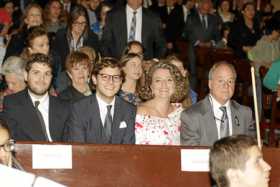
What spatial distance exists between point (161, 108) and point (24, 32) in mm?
2936

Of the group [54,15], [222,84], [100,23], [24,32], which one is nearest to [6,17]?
[54,15]

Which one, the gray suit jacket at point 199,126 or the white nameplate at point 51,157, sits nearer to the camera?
the white nameplate at point 51,157

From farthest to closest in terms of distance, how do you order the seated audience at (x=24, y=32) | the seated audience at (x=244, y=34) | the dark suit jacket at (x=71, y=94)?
the seated audience at (x=244, y=34) < the seated audience at (x=24, y=32) < the dark suit jacket at (x=71, y=94)

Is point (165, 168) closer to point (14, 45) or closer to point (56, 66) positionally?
point (56, 66)

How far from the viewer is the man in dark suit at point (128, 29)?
10273 mm

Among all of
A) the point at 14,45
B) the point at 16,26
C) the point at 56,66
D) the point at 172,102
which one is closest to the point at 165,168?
the point at 172,102

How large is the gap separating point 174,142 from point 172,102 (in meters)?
0.42

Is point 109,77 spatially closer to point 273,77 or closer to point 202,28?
point 273,77

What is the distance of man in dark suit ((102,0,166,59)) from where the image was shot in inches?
404

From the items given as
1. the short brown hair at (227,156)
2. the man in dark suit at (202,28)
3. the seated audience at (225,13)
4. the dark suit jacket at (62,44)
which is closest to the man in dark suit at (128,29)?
the dark suit jacket at (62,44)

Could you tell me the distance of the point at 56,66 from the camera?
8.81 metres

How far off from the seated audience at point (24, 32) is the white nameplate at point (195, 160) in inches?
131

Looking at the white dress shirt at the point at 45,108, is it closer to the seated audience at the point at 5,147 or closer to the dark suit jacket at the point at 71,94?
the dark suit jacket at the point at 71,94

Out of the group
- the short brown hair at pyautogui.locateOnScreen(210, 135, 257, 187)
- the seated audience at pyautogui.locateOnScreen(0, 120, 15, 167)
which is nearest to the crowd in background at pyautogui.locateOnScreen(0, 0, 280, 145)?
the seated audience at pyautogui.locateOnScreen(0, 120, 15, 167)
